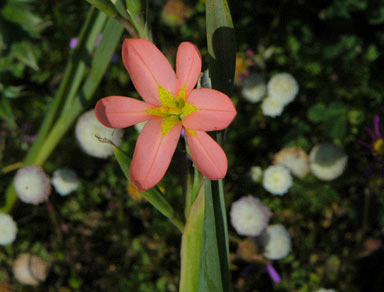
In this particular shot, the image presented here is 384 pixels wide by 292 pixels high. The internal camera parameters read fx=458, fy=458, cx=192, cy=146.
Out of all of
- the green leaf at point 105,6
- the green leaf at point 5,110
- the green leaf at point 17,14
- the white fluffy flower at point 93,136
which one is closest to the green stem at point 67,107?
the white fluffy flower at point 93,136

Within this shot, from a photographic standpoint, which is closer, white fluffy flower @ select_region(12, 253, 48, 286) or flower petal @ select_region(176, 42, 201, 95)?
flower petal @ select_region(176, 42, 201, 95)

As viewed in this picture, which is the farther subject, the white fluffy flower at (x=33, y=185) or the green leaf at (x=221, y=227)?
the white fluffy flower at (x=33, y=185)

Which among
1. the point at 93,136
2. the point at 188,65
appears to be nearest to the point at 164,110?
the point at 188,65

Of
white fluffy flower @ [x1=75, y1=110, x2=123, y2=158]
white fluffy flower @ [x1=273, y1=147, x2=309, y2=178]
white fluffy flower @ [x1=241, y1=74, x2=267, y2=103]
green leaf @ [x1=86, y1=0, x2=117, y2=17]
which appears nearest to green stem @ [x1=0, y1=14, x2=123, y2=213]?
white fluffy flower @ [x1=75, y1=110, x2=123, y2=158]

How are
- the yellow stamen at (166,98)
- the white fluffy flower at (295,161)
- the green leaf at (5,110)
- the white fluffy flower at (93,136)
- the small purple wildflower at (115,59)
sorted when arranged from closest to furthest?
the yellow stamen at (166,98) < the white fluffy flower at (93,136) < the white fluffy flower at (295,161) < the green leaf at (5,110) < the small purple wildflower at (115,59)

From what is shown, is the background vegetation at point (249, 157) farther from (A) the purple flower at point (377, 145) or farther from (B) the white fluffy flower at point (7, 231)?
(B) the white fluffy flower at point (7, 231)

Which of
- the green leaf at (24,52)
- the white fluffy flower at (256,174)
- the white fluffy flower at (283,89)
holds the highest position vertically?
the green leaf at (24,52)

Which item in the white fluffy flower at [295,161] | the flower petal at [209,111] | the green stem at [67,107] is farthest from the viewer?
the white fluffy flower at [295,161]

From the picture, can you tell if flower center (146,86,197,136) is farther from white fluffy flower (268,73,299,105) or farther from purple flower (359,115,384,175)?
purple flower (359,115,384,175)
